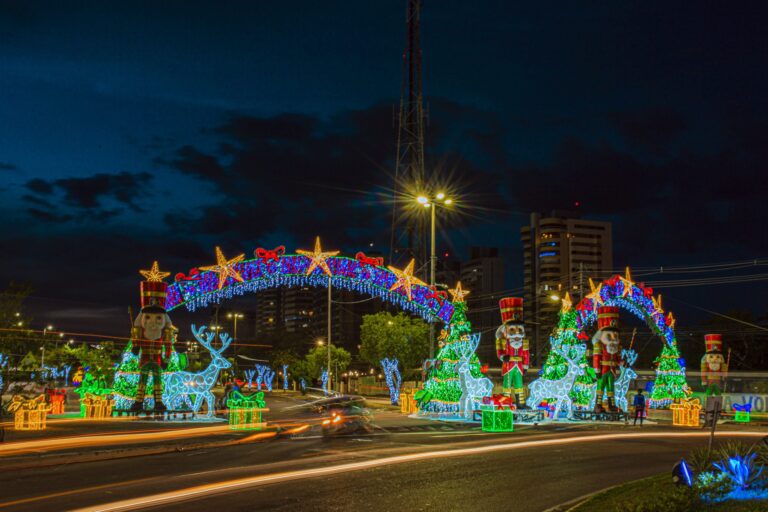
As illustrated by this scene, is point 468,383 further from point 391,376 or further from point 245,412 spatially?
point 391,376

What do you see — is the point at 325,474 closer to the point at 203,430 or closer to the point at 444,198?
the point at 203,430

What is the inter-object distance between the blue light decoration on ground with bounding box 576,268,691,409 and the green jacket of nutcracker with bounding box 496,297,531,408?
4.77 metres

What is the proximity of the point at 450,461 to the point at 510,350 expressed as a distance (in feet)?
47.2

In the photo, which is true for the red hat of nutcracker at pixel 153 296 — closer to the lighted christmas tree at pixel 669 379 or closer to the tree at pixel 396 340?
the lighted christmas tree at pixel 669 379


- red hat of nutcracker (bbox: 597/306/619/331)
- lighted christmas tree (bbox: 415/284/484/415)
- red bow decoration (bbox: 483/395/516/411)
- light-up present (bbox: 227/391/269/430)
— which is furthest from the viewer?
red hat of nutcracker (bbox: 597/306/619/331)

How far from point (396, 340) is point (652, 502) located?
152 feet

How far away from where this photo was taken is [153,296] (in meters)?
27.9

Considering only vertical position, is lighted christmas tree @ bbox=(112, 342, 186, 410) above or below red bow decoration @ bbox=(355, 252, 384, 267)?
below

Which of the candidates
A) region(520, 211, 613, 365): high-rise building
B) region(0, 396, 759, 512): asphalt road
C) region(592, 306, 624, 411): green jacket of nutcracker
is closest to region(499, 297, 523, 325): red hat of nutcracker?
region(592, 306, 624, 411): green jacket of nutcracker

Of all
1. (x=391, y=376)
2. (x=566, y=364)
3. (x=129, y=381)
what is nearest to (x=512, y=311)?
(x=566, y=364)

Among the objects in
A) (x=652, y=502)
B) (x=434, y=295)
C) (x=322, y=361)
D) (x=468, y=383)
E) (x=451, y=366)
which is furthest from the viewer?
(x=322, y=361)

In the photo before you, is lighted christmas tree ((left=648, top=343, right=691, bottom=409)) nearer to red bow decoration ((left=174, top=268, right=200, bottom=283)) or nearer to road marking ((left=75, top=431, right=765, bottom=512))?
road marking ((left=75, top=431, right=765, bottom=512))

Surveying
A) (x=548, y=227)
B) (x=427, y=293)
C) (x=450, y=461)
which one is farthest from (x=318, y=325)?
(x=450, y=461)

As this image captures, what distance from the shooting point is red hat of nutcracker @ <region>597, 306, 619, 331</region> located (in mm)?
31562
